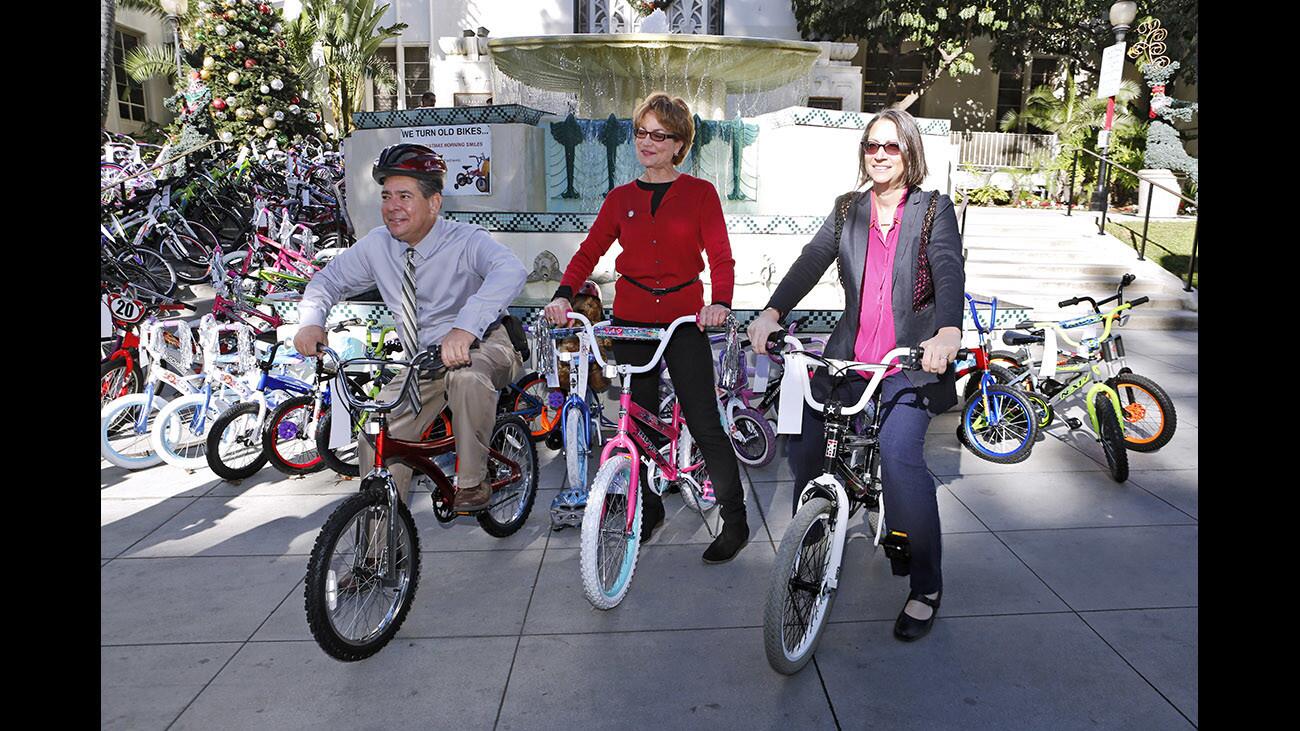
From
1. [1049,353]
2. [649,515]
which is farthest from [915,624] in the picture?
[1049,353]

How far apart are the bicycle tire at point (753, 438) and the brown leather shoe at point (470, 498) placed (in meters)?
2.26

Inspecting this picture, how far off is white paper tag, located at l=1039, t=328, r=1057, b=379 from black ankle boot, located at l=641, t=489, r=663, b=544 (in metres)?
3.17

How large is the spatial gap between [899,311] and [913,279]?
132 mm

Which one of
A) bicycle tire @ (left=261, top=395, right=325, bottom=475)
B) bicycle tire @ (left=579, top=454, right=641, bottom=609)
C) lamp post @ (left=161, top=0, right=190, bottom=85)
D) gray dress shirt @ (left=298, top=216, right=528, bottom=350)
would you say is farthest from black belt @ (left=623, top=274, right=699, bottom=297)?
lamp post @ (left=161, top=0, right=190, bottom=85)

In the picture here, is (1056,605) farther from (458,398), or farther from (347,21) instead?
(347,21)

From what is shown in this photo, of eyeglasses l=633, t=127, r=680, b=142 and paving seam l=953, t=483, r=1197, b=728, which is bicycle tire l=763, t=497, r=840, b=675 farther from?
eyeglasses l=633, t=127, r=680, b=142

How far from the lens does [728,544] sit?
418cm

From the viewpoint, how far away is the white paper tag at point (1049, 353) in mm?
5902

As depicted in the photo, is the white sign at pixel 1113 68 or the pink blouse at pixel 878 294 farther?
the white sign at pixel 1113 68

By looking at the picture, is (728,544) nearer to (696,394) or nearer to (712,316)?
(696,394)

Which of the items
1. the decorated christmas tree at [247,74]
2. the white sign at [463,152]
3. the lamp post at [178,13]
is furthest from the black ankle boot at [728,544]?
the lamp post at [178,13]

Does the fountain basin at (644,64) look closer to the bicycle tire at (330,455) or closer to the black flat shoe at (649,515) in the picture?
the bicycle tire at (330,455)

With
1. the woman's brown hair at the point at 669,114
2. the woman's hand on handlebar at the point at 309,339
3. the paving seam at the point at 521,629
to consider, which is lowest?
the paving seam at the point at 521,629

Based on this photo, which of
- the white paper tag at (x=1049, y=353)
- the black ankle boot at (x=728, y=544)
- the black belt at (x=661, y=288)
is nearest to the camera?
the black belt at (x=661, y=288)
